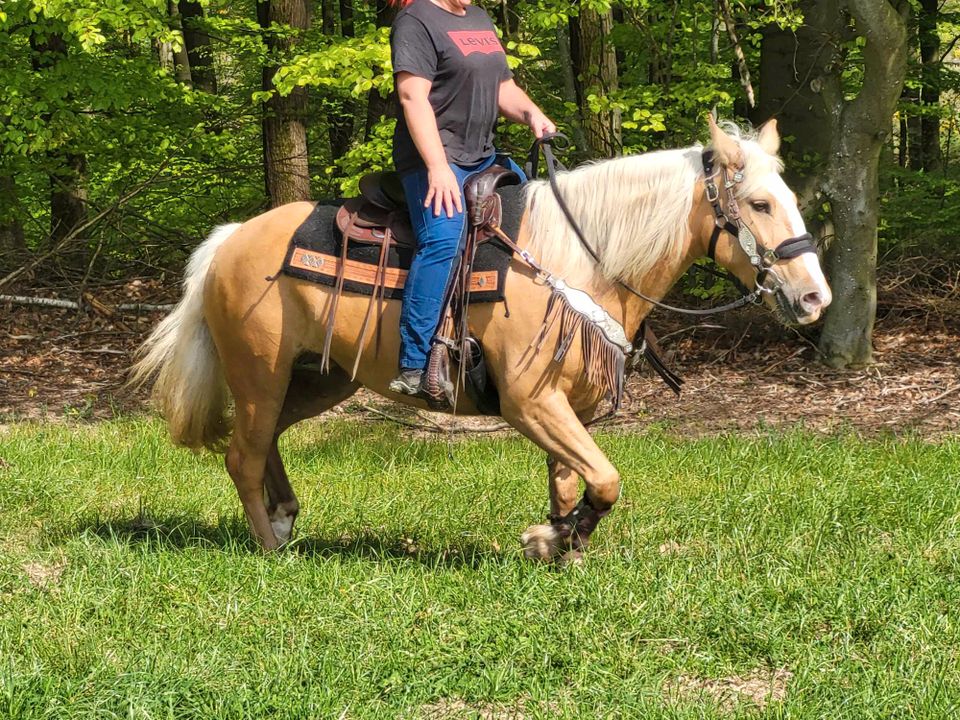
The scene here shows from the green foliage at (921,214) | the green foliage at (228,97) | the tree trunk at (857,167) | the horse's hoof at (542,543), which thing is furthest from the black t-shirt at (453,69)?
the green foliage at (921,214)

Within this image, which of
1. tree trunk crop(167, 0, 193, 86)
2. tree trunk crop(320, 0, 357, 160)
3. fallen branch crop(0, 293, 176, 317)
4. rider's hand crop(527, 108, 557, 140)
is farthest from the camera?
tree trunk crop(167, 0, 193, 86)

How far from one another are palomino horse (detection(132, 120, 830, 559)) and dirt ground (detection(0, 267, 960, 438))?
11.6ft

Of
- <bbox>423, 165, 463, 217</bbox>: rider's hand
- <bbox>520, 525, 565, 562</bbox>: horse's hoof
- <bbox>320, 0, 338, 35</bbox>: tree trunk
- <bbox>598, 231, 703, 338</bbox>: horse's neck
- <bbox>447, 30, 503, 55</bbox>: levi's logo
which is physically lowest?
<bbox>520, 525, 565, 562</bbox>: horse's hoof

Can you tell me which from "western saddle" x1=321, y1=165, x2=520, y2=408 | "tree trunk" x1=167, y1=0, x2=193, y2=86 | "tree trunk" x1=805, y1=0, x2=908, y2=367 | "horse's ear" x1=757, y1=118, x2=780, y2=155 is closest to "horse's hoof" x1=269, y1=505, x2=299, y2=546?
"western saddle" x1=321, y1=165, x2=520, y2=408

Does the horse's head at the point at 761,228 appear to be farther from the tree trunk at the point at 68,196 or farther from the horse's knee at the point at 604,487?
the tree trunk at the point at 68,196

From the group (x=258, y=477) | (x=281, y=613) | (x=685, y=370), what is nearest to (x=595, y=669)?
(x=281, y=613)

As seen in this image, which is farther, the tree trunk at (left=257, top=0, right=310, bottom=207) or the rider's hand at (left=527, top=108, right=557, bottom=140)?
the tree trunk at (left=257, top=0, right=310, bottom=207)

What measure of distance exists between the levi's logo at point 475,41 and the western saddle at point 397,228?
542 millimetres

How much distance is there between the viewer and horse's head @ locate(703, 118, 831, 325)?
4672 mm

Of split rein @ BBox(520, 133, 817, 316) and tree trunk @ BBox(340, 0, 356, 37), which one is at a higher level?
tree trunk @ BBox(340, 0, 356, 37)

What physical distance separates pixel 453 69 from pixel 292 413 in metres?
2.19

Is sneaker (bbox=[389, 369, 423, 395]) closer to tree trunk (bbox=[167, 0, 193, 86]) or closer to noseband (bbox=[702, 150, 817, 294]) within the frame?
noseband (bbox=[702, 150, 817, 294])

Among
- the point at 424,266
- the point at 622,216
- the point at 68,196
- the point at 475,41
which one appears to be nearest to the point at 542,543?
the point at 424,266

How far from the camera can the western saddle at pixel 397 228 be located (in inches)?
203
